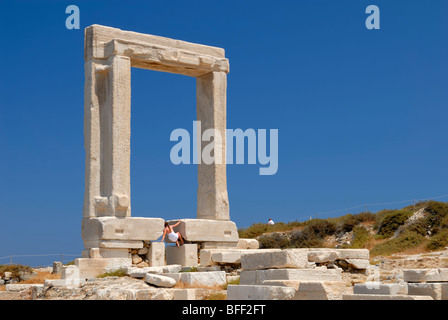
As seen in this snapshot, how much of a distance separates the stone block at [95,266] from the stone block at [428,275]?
6235mm

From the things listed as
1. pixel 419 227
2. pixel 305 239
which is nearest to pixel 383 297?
pixel 419 227

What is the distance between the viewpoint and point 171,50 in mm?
16094

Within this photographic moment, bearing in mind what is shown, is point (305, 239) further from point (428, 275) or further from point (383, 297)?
point (383, 297)

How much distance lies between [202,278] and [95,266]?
3.68 m

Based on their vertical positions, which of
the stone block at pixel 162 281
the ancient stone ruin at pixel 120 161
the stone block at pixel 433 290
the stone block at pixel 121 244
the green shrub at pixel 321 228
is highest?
the ancient stone ruin at pixel 120 161

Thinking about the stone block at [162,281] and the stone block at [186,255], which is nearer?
the stone block at [162,281]

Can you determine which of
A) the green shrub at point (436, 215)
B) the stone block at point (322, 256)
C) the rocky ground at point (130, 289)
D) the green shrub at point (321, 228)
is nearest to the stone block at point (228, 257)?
the stone block at point (322, 256)

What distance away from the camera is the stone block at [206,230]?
1557 cm

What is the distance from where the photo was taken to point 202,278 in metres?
Answer: 11.5

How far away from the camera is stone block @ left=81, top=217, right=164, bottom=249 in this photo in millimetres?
14477

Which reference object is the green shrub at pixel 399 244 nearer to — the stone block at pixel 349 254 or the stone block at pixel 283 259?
the stone block at pixel 349 254

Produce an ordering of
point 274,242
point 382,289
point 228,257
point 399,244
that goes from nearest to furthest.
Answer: point 382,289 → point 228,257 → point 399,244 → point 274,242
